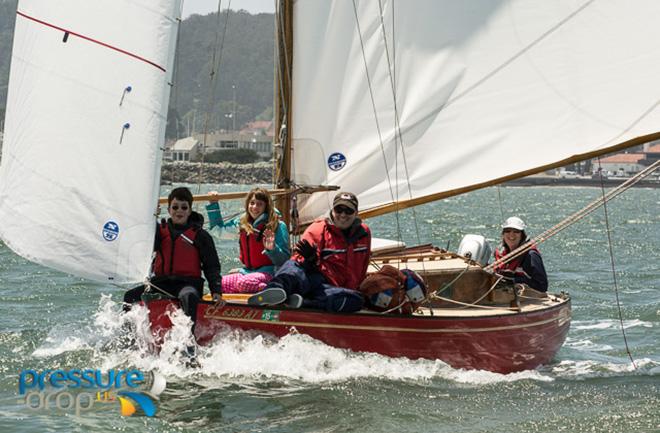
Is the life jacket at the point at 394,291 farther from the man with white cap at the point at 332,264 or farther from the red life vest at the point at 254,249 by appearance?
the red life vest at the point at 254,249

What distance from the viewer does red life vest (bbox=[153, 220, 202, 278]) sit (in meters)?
7.34

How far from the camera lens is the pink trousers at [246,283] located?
7746 mm

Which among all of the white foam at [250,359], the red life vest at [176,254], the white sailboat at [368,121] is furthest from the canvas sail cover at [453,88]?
the red life vest at [176,254]

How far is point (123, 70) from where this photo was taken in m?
7.02

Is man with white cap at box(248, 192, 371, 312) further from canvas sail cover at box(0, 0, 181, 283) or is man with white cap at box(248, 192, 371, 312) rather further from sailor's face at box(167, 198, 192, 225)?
canvas sail cover at box(0, 0, 181, 283)

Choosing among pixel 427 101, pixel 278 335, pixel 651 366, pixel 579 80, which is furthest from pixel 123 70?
pixel 651 366

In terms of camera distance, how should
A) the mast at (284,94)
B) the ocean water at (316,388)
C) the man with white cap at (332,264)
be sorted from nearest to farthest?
the ocean water at (316,388) → the man with white cap at (332,264) → the mast at (284,94)

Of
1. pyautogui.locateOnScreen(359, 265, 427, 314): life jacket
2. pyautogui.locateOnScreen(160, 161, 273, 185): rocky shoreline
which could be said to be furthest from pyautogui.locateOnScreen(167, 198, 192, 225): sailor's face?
pyautogui.locateOnScreen(160, 161, 273, 185): rocky shoreline

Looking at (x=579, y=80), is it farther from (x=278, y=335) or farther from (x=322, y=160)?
(x=278, y=335)

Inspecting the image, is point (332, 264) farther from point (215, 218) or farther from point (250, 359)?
point (215, 218)

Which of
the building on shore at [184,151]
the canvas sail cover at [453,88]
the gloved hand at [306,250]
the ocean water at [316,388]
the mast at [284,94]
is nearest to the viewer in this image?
the ocean water at [316,388]

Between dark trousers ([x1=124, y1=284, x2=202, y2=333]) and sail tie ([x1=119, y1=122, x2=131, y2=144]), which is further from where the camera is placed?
dark trousers ([x1=124, y1=284, x2=202, y2=333])

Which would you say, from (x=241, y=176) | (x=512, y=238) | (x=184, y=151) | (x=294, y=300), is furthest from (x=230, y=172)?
(x=294, y=300)

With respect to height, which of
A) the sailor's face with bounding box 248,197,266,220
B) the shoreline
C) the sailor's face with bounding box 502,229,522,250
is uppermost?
the shoreline
